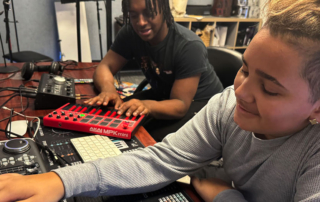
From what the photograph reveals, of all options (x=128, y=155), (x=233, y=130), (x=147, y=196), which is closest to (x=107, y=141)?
(x=128, y=155)

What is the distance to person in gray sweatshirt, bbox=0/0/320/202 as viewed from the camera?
18.9 inches

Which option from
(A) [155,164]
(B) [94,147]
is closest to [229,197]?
(A) [155,164]

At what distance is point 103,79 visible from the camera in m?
1.31

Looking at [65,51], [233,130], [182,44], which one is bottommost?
[65,51]

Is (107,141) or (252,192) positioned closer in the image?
(252,192)

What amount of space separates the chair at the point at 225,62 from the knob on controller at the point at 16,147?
3.30 ft

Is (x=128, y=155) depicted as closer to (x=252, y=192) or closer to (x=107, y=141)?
(x=107, y=141)

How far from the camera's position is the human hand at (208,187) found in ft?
2.05

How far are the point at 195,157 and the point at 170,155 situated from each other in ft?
0.24

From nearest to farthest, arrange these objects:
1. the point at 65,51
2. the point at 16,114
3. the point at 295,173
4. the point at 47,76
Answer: the point at 295,173, the point at 16,114, the point at 47,76, the point at 65,51

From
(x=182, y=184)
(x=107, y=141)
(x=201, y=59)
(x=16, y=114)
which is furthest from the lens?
(x=201, y=59)

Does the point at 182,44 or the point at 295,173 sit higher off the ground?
the point at 182,44

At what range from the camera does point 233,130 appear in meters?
0.71

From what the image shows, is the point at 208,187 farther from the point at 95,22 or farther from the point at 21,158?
the point at 95,22
